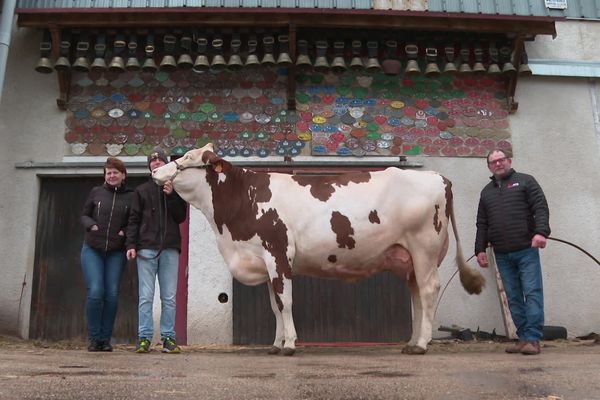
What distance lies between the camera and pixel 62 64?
7.71 m

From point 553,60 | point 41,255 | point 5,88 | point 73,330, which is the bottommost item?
point 73,330

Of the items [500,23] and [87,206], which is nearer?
[87,206]

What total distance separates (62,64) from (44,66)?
0.78 feet

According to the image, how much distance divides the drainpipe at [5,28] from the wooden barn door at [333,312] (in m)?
4.01

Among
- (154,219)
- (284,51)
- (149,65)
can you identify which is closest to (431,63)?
(284,51)

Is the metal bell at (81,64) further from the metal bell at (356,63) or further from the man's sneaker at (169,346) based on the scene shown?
the man's sneaker at (169,346)

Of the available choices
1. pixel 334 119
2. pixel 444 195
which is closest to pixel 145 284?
pixel 444 195

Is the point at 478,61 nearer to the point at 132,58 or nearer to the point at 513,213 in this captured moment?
the point at 513,213

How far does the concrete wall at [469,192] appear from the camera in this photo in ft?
25.0

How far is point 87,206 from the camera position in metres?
5.65

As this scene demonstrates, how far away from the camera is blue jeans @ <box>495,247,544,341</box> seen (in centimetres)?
515

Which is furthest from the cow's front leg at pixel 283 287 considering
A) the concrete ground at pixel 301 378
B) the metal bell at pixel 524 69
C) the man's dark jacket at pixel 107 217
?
the metal bell at pixel 524 69

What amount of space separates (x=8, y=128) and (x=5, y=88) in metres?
0.58

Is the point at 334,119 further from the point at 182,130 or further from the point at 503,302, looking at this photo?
the point at 503,302
